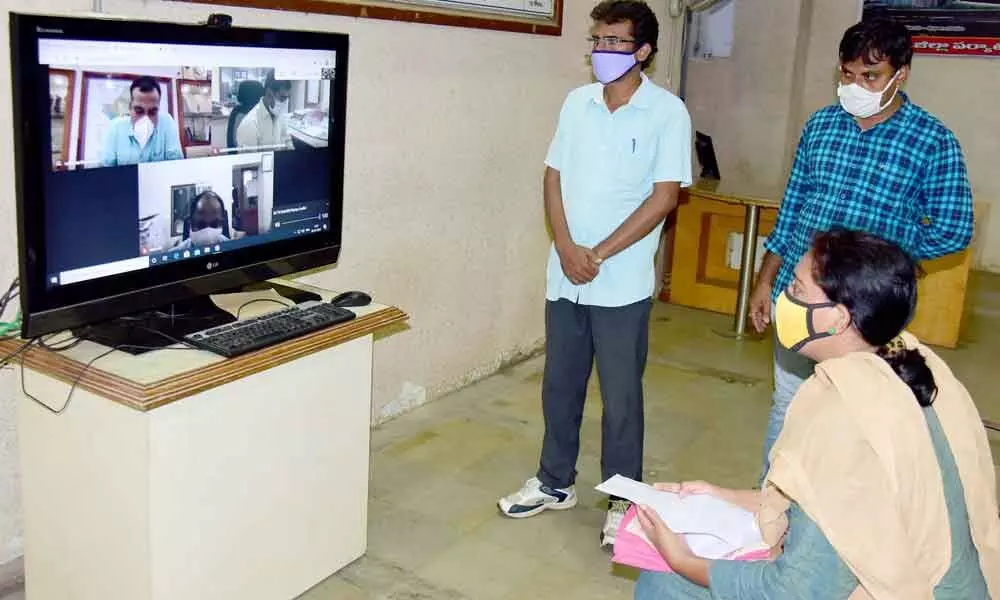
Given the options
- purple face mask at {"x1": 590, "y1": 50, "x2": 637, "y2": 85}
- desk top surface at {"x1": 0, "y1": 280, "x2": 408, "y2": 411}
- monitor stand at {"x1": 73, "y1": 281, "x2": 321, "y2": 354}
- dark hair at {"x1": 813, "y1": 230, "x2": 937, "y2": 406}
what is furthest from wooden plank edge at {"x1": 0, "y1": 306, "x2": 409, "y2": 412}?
dark hair at {"x1": 813, "y1": 230, "x2": 937, "y2": 406}

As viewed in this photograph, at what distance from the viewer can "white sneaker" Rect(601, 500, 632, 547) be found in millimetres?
2840

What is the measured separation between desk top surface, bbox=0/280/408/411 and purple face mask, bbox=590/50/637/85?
1183mm

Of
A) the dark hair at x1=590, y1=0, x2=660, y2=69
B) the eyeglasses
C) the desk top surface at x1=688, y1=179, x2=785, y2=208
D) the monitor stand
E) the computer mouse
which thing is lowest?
the monitor stand

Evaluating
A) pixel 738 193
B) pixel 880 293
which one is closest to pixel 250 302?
pixel 880 293

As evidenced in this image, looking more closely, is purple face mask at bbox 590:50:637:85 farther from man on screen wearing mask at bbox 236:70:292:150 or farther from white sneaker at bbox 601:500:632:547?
white sneaker at bbox 601:500:632:547

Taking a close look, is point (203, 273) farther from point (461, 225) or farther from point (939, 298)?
point (939, 298)

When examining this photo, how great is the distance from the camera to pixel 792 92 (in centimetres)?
640

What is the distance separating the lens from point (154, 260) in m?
2.14

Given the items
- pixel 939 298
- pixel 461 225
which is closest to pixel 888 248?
pixel 461 225

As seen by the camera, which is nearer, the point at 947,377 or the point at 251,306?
the point at 947,377

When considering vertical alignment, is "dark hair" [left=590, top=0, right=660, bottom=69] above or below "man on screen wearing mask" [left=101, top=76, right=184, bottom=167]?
above

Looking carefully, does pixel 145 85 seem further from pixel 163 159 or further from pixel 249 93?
pixel 249 93

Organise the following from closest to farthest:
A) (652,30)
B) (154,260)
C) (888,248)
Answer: (888,248), (154,260), (652,30)

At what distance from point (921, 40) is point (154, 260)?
21.2 feet
